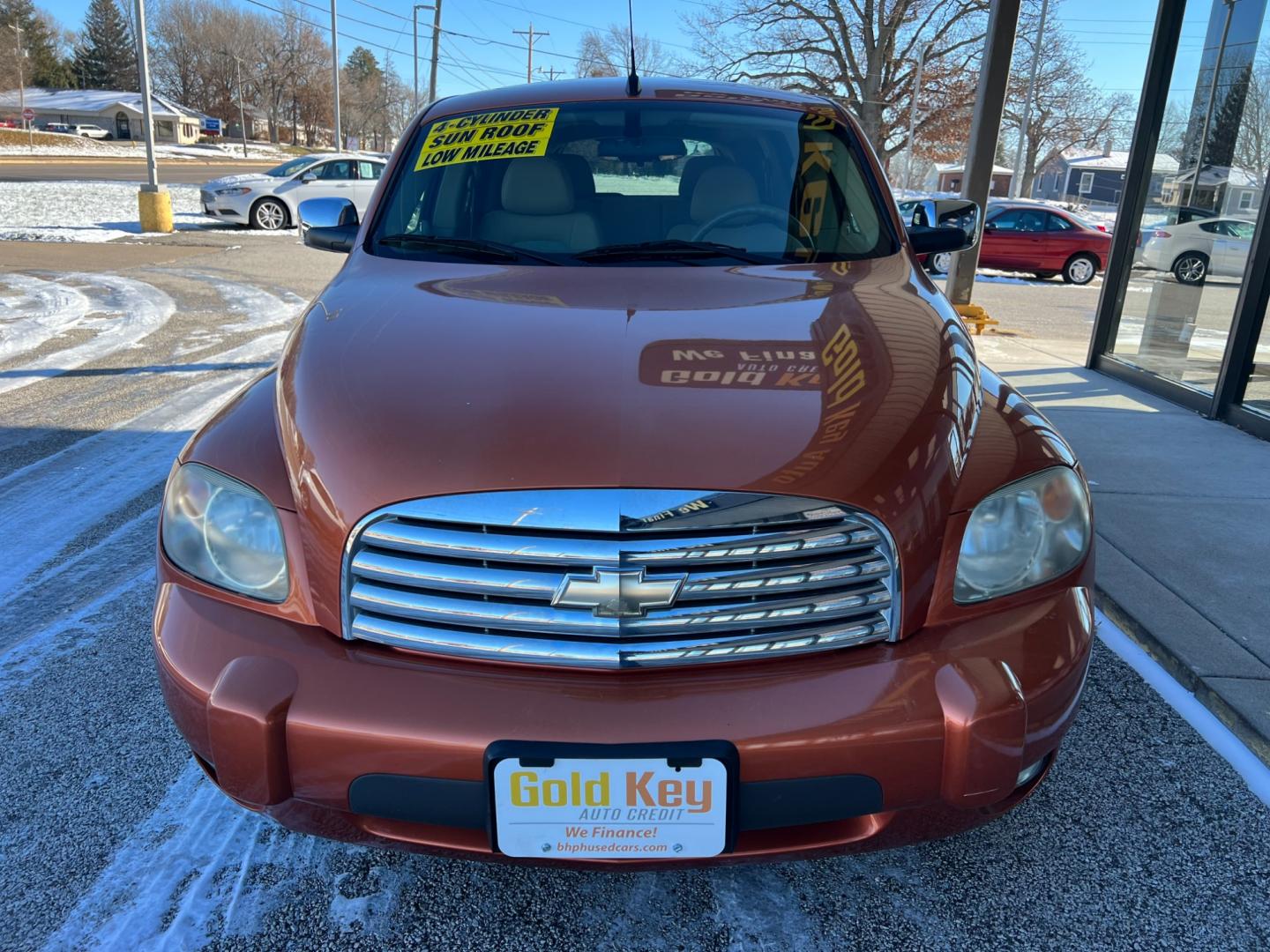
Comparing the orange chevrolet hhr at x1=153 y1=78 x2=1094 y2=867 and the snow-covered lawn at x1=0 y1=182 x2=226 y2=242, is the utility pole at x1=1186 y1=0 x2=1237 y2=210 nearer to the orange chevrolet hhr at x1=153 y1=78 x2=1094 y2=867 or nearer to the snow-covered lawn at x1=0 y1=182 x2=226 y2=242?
the orange chevrolet hhr at x1=153 y1=78 x2=1094 y2=867

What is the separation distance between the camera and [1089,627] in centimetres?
174

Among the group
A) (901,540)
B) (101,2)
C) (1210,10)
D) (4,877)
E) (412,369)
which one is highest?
(101,2)

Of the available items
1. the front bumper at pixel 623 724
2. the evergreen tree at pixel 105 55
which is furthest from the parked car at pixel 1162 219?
the evergreen tree at pixel 105 55

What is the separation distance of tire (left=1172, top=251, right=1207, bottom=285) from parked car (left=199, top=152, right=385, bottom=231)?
13.5 metres

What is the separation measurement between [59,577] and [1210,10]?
7.73 meters

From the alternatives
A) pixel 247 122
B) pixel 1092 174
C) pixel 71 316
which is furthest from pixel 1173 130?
pixel 247 122

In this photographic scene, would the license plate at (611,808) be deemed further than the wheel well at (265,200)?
No

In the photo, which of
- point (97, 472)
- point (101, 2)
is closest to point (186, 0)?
point (101, 2)

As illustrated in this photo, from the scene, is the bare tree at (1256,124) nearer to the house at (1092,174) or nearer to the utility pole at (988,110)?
the utility pole at (988,110)

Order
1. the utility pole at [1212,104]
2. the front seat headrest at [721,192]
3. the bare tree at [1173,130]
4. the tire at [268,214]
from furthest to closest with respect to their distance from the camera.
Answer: the tire at [268,214] → the bare tree at [1173,130] → the utility pole at [1212,104] → the front seat headrest at [721,192]

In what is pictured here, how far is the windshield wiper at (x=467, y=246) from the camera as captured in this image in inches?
101

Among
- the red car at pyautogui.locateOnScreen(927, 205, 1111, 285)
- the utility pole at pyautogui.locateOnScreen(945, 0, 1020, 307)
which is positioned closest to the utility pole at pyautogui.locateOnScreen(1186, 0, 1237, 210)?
the utility pole at pyautogui.locateOnScreen(945, 0, 1020, 307)

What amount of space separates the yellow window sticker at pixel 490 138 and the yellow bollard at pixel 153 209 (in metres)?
14.7

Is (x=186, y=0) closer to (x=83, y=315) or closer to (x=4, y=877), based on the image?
(x=83, y=315)
